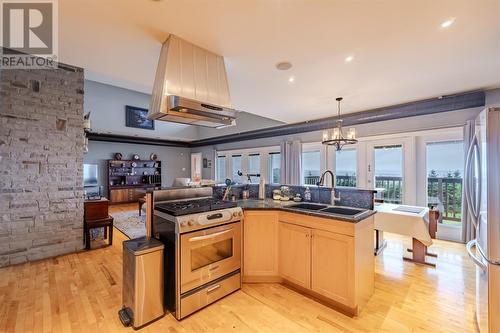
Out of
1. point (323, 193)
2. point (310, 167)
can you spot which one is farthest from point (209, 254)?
point (310, 167)

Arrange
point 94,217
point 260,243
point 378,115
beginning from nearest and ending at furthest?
point 260,243, point 94,217, point 378,115

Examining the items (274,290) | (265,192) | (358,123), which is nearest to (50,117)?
(265,192)

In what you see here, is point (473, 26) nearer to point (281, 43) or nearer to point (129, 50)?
point (281, 43)

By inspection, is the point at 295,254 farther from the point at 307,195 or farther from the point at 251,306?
the point at 307,195

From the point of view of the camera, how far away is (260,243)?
2.50 meters

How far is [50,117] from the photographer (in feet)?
10.6

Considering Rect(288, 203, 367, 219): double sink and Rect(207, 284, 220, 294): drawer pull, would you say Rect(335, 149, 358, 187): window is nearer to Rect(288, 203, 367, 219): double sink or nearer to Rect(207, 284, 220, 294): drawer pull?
Rect(288, 203, 367, 219): double sink

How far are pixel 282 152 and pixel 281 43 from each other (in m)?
4.47

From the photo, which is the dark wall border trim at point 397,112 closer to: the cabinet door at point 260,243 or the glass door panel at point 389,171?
the glass door panel at point 389,171

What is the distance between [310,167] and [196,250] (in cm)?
497

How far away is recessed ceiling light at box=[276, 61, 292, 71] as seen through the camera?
276 centimetres

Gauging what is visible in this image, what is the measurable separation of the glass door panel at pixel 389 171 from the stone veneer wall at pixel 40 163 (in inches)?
225

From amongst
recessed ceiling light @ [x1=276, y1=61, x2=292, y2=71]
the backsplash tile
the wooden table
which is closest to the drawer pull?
the backsplash tile

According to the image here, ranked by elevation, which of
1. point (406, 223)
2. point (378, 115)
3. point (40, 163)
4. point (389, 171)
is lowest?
point (406, 223)
